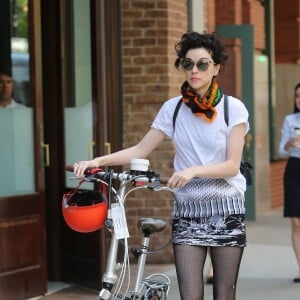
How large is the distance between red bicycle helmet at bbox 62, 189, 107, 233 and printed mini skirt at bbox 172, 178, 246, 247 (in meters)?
0.56

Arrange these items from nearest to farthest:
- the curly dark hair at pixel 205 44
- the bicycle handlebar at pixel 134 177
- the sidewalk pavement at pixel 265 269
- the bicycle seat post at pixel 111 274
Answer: the bicycle seat post at pixel 111 274 → the bicycle handlebar at pixel 134 177 → the curly dark hair at pixel 205 44 → the sidewalk pavement at pixel 265 269

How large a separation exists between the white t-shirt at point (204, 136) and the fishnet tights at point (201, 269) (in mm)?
358

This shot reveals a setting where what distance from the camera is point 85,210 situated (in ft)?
14.0

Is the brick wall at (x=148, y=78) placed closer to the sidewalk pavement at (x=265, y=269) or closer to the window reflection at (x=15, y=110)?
the sidewalk pavement at (x=265, y=269)

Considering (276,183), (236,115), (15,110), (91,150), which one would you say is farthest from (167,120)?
(276,183)

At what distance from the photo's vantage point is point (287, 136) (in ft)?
27.8

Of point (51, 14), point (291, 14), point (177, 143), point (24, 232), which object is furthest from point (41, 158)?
point (291, 14)

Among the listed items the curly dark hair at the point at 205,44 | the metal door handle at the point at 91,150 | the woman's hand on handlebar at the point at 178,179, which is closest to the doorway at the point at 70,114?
the metal door handle at the point at 91,150

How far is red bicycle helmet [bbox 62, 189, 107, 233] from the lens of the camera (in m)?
4.27

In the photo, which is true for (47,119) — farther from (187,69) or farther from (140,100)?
(187,69)

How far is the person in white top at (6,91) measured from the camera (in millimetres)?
7320

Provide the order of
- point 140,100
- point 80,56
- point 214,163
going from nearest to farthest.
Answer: point 214,163, point 80,56, point 140,100

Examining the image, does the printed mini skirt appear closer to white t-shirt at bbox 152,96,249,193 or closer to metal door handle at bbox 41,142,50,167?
white t-shirt at bbox 152,96,249,193

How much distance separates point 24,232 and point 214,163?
299 cm
